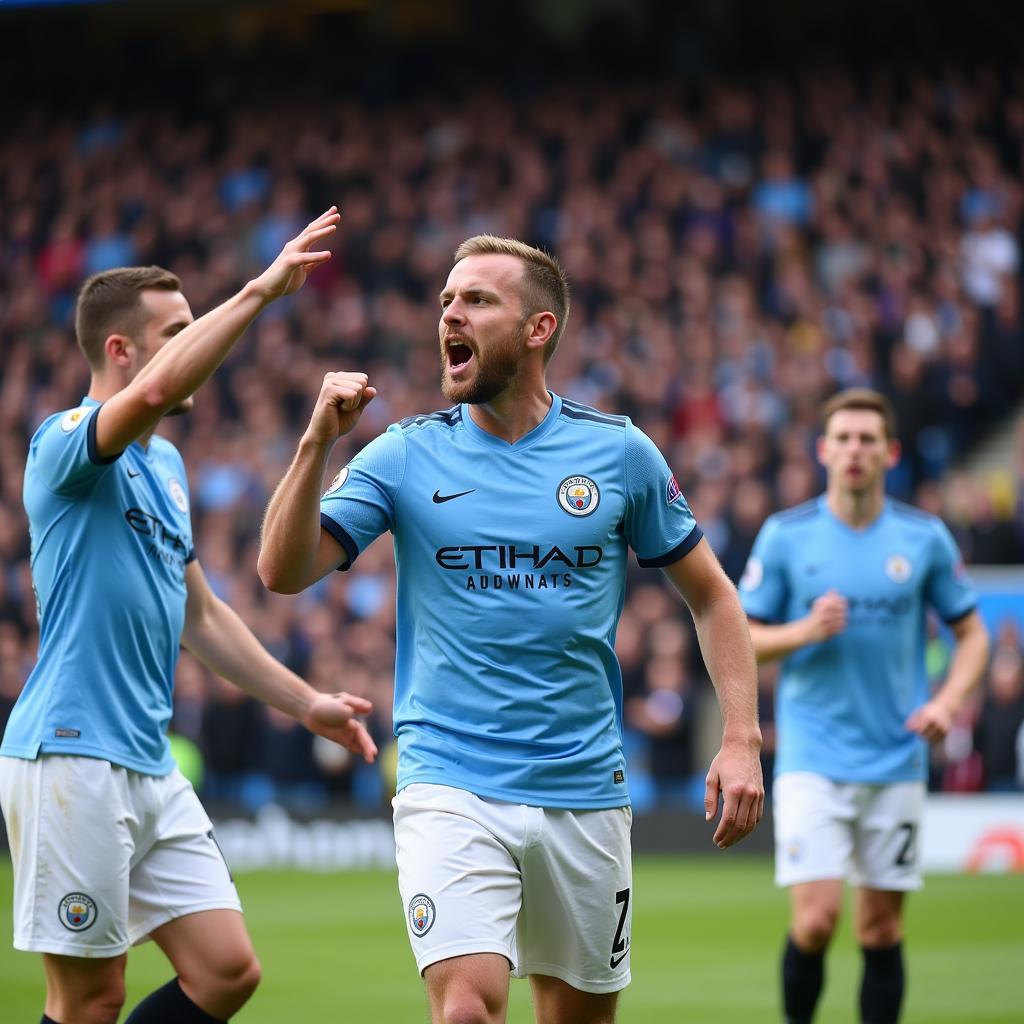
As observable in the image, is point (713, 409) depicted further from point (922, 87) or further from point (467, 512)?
point (467, 512)

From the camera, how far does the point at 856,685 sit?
7934 mm

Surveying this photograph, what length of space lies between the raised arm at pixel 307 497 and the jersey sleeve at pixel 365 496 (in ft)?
0.35

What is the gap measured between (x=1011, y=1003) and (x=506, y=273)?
546 centimetres

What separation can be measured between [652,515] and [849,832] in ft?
10.4

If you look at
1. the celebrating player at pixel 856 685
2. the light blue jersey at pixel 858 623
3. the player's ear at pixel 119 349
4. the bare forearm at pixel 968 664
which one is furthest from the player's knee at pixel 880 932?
the player's ear at pixel 119 349

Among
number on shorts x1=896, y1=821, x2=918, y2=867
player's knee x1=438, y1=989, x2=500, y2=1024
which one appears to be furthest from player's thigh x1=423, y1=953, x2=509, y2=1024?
number on shorts x1=896, y1=821, x2=918, y2=867

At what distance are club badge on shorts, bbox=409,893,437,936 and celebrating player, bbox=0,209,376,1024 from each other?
974 mm

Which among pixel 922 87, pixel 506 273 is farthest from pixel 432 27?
pixel 506 273

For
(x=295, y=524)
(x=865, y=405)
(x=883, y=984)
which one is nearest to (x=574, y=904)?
(x=295, y=524)

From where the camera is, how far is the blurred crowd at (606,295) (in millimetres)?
17078

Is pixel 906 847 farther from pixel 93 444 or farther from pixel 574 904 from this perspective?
pixel 93 444

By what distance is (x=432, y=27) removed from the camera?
29.0 m

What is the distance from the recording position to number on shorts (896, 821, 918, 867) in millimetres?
7715

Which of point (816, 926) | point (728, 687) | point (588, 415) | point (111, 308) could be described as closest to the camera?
point (728, 687)
